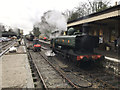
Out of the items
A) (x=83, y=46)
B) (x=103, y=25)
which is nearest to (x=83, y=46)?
(x=83, y=46)

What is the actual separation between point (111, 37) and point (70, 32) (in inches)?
296

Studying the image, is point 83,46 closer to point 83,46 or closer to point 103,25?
point 83,46

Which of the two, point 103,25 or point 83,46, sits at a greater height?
point 103,25

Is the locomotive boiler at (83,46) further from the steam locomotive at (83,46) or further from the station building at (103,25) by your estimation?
the station building at (103,25)

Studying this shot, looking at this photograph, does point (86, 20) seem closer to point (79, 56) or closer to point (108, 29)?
point (108, 29)

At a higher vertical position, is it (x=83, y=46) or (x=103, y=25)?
(x=103, y=25)

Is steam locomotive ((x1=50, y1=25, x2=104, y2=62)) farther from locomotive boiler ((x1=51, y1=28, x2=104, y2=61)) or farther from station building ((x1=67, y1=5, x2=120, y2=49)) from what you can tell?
station building ((x1=67, y1=5, x2=120, y2=49))

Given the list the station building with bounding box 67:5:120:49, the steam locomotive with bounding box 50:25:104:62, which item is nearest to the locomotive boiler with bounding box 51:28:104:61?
the steam locomotive with bounding box 50:25:104:62

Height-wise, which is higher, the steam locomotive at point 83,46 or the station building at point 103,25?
the station building at point 103,25

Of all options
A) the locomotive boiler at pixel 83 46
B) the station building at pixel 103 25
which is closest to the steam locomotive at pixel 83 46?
the locomotive boiler at pixel 83 46

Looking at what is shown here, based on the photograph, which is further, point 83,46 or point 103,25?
point 103,25

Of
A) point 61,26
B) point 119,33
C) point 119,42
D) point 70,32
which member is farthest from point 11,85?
point 119,33

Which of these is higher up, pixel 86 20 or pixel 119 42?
pixel 86 20

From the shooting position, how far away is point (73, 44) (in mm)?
7711
